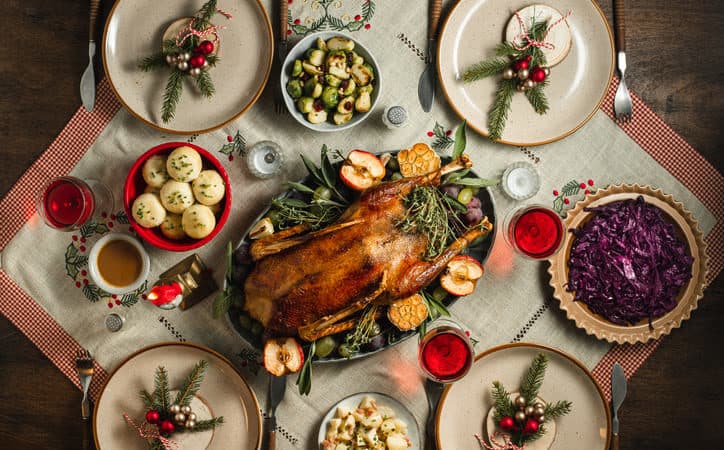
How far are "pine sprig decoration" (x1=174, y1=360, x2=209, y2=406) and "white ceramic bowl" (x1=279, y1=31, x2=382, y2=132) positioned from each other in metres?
1.00

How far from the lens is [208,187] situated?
2031 mm

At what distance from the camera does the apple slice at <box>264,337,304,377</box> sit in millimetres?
1995

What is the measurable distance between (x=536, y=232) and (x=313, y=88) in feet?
3.20

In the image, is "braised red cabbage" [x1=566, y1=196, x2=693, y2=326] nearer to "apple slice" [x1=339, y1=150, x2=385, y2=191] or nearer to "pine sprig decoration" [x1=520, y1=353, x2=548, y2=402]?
"pine sprig decoration" [x1=520, y1=353, x2=548, y2=402]

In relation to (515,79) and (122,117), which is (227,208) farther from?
(515,79)

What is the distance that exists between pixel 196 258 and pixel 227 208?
251mm

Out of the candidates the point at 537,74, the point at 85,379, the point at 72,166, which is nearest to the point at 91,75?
the point at 72,166

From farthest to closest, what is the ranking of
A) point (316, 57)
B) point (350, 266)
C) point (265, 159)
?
Answer: point (265, 159) < point (316, 57) < point (350, 266)

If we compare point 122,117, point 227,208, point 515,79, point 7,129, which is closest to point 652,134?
point 515,79

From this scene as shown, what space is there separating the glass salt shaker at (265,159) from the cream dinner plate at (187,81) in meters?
0.16

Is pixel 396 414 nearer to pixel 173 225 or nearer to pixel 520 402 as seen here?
pixel 520 402

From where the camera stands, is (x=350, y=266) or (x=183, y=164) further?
(x=183, y=164)

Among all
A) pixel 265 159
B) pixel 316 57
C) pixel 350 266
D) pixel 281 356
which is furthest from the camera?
pixel 265 159

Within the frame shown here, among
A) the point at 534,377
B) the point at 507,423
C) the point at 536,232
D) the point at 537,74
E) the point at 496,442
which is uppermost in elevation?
the point at 537,74
